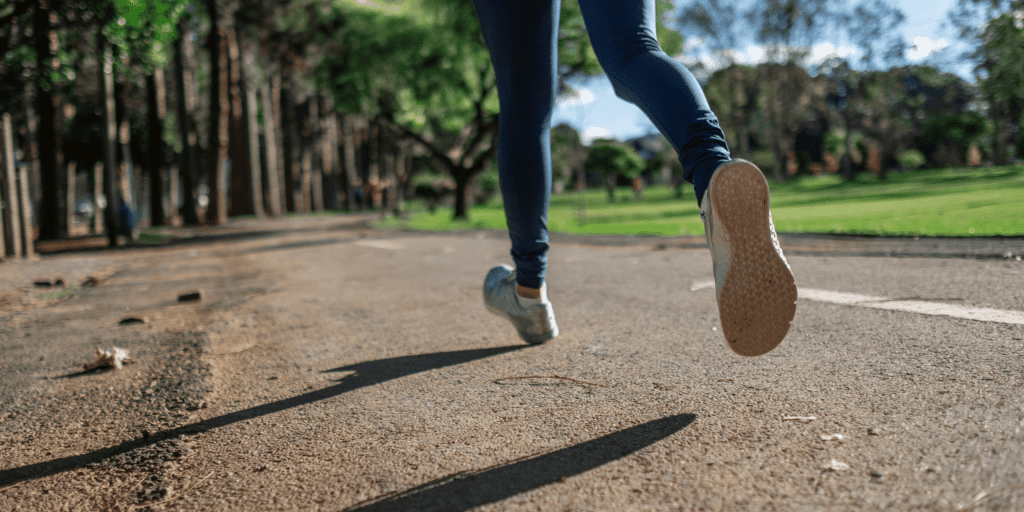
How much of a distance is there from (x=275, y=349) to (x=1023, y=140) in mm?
21886

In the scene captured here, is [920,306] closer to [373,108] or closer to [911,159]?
[373,108]

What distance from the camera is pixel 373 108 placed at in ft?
75.2

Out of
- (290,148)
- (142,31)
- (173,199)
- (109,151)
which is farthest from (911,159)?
(109,151)

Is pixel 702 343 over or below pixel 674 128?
below

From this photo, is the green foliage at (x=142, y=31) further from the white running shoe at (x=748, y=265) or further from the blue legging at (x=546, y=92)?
the white running shoe at (x=748, y=265)

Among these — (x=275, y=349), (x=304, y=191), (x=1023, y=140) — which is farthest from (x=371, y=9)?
(x=275, y=349)

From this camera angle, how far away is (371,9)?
23.0m

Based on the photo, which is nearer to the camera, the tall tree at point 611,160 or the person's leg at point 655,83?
the person's leg at point 655,83

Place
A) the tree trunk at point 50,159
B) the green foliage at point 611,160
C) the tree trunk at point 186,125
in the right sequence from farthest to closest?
the green foliage at point 611,160 → the tree trunk at point 186,125 → the tree trunk at point 50,159

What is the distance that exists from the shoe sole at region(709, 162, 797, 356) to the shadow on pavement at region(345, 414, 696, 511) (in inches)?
10.9

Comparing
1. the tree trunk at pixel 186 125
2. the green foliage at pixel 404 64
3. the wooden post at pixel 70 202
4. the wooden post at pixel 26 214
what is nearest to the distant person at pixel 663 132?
the wooden post at pixel 26 214

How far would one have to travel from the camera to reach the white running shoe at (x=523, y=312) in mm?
2256

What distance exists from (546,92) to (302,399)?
1.23 m

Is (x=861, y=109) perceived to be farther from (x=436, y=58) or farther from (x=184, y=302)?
(x=184, y=302)
